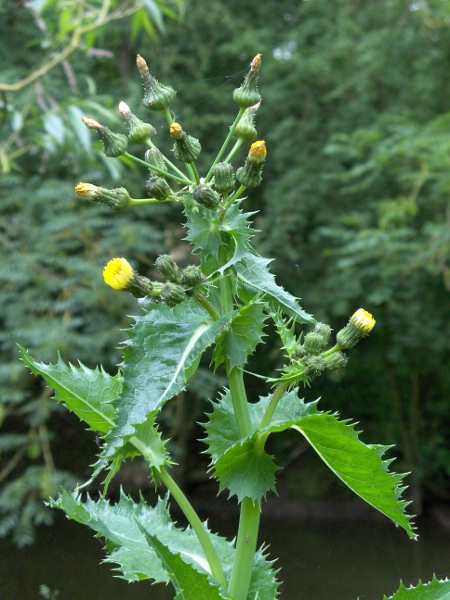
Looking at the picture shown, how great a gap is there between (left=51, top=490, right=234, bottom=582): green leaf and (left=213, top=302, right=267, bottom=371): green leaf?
201 mm

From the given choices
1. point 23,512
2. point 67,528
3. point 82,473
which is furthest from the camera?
point 82,473

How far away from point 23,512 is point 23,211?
62.1 inches

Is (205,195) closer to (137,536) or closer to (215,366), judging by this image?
(215,366)

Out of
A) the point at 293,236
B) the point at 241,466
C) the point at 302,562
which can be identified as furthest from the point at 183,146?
the point at 293,236

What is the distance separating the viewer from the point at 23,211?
3.81 m

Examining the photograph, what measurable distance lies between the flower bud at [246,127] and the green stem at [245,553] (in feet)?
1.28

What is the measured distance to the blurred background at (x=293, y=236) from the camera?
3.62 m

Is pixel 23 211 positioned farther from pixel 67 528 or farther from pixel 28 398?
pixel 67 528

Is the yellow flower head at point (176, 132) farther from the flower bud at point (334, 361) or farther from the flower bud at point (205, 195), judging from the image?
the flower bud at point (334, 361)

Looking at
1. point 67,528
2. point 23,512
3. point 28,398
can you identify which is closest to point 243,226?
point 67,528

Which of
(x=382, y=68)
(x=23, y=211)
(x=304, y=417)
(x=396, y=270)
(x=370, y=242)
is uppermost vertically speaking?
(x=304, y=417)

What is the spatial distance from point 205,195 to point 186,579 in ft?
1.19

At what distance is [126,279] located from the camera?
27.8 inches

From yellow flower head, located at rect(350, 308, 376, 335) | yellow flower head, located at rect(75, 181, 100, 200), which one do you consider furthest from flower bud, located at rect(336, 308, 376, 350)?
yellow flower head, located at rect(75, 181, 100, 200)
